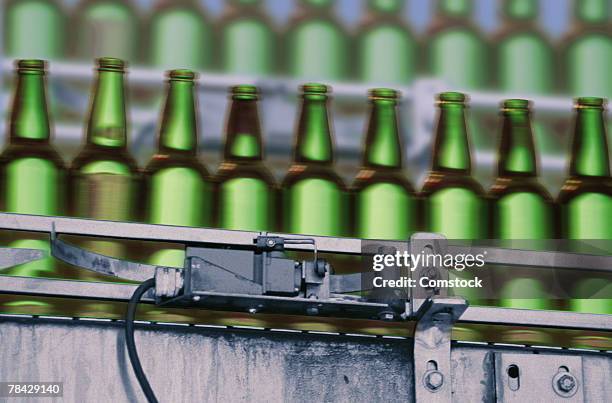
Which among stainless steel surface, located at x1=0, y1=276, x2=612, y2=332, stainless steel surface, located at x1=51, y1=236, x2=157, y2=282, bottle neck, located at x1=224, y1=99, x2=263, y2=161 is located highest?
bottle neck, located at x1=224, y1=99, x2=263, y2=161

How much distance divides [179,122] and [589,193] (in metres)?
0.43

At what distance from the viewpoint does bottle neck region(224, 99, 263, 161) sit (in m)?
1.45

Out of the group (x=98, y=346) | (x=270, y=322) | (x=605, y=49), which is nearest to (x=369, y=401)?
(x=270, y=322)

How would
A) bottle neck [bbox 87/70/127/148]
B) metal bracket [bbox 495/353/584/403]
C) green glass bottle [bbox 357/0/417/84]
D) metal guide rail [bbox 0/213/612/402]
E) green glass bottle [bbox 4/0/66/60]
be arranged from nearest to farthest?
metal guide rail [bbox 0/213/612/402]
metal bracket [bbox 495/353/584/403]
bottle neck [bbox 87/70/127/148]
green glass bottle [bbox 4/0/66/60]
green glass bottle [bbox 357/0/417/84]

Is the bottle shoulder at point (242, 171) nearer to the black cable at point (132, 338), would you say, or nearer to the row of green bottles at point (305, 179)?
the row of green bottles at point (305, 179)

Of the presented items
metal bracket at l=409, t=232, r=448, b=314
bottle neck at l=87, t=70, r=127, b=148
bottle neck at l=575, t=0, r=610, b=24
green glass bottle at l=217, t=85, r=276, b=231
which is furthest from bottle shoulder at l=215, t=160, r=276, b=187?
bottle neck at l=575, t=0, r=610, b=24

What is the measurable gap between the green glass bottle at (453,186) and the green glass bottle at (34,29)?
55cm

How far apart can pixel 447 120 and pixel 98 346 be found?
1.57 feet

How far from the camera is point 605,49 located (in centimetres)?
183

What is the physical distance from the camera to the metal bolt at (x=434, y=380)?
127 centimetres

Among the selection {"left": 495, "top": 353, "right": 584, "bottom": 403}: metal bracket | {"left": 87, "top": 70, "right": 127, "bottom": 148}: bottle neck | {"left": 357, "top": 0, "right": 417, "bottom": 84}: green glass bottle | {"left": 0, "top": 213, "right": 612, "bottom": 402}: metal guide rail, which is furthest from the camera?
{"left": 357, "top": 0, "right": 417, "bottom": 84}: green glass bottle

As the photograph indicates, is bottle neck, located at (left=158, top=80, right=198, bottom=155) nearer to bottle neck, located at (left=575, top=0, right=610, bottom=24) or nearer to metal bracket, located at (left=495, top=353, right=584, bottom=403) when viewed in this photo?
metal bracket, located at (left=495, top=353, right=584, bottom=403)

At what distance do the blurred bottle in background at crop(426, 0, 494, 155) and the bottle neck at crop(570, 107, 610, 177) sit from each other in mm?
343

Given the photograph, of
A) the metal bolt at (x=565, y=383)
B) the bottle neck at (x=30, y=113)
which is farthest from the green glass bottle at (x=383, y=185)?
the bottle neck at (x=30, y=113)
